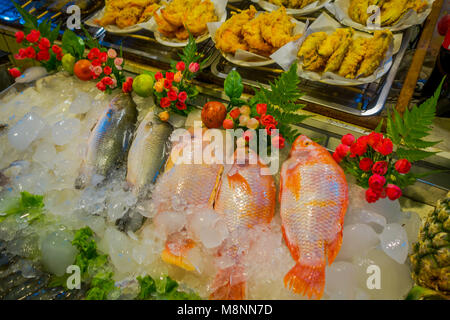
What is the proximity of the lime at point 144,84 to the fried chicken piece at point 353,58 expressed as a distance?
4.83ft

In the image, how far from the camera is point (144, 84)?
2477 millimetres

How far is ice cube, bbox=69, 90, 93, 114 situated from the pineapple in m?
2.51

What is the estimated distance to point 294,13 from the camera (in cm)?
299

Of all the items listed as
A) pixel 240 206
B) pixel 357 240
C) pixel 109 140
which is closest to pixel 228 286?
pixel 240 206

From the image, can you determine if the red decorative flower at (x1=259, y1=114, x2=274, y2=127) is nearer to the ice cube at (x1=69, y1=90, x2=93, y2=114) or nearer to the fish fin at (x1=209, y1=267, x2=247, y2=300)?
the fish fin at (x1=209, y1=267, x2=247, y2=300)

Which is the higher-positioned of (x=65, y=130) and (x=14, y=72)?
(x=14, y=72)

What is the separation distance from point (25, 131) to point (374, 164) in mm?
2407

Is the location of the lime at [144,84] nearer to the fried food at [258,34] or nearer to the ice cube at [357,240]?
the fried food at [258,34]

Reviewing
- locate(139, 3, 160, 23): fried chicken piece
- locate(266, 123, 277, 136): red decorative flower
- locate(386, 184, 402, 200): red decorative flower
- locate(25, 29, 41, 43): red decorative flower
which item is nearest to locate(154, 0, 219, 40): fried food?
locate(139, 3, 160, 23): fried chicken piece

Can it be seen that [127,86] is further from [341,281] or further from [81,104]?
[341,281]

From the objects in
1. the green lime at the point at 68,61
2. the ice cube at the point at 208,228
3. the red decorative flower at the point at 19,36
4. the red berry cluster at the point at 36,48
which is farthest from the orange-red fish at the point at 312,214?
the red decorative flower at the point at 19,36

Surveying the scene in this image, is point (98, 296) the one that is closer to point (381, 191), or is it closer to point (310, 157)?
point (310, 157)

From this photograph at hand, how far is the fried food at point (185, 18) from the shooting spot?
2.87 metres

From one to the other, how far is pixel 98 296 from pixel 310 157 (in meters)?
1.39
